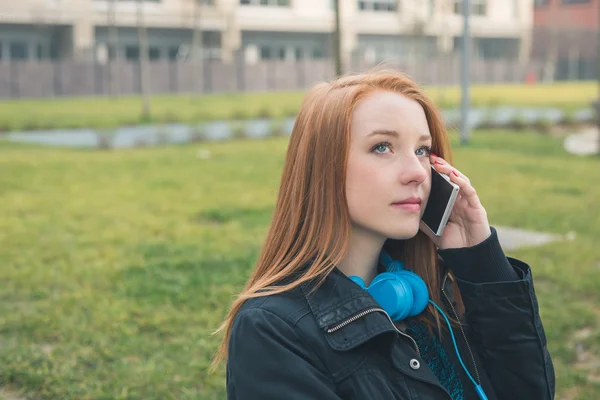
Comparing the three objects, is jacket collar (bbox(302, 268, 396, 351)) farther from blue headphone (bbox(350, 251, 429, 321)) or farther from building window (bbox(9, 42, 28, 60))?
building window (bbox(9, 42, 28, 60))

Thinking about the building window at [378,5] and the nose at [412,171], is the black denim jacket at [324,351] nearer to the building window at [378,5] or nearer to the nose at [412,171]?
the nose at [412,171]

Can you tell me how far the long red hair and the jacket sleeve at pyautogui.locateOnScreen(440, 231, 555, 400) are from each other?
369 millimetres

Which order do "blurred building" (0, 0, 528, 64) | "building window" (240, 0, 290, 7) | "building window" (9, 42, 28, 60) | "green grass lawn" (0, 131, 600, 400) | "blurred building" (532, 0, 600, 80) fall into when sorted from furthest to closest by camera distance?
"blurred building" (532, 0, 600, 80) → "building window" (240, 0, 290, 7) → "building window" (9, 42, 28, 60) → "blurred building" (0, 0, 528, 64) → "green grass lawn" (0, 131, 600, 400)

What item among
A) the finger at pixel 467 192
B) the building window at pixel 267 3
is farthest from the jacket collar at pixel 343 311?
the building window at pixel 267 3

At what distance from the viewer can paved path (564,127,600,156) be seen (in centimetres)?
1411

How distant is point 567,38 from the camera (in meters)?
62.3

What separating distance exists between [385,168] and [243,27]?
47.9m

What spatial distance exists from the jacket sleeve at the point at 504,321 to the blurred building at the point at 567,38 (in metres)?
59.9

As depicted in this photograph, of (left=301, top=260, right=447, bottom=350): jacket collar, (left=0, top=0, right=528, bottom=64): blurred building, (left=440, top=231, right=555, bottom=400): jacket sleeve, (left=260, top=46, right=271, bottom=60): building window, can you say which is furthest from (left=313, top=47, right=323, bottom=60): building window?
(left=301, top=260, right=447, bottom=350): jacket collar

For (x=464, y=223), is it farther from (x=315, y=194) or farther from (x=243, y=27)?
(x=243, y=27)

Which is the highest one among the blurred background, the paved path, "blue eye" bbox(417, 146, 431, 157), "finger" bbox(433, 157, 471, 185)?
"blue eye" bbox(417, 146, 431, 157)

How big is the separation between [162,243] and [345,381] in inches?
195

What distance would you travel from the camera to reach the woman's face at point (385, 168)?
1.87 metres

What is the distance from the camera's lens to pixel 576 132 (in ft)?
60.5
